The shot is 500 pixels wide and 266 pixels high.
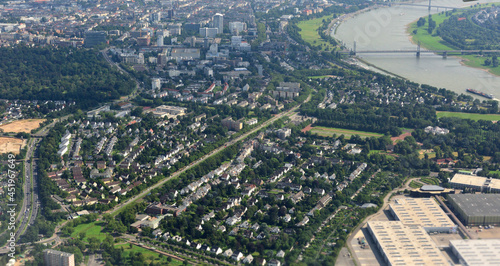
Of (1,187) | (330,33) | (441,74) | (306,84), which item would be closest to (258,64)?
(306,84)

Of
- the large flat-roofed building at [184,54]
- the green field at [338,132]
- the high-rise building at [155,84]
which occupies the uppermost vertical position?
the large flat-roofed building at [184,54]

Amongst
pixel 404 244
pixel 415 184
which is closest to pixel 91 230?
pixel 404 244

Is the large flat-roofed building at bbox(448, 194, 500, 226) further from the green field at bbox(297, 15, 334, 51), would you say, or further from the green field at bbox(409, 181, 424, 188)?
the green field at bbox(297, 15, 334, 51)

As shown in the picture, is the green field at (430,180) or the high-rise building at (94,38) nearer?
the green field at (430,180)


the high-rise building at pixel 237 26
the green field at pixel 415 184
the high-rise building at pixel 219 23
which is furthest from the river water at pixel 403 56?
the green field at pixel 415 184

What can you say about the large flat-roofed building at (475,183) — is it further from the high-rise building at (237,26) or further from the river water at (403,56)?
the high-rise building at (237,26)

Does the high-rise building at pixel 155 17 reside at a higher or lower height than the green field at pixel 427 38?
higher

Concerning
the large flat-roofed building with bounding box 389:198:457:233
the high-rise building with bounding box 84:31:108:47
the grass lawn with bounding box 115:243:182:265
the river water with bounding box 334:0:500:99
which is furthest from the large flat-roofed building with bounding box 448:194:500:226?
the high-rise building with bounding box 84:31:108:47
